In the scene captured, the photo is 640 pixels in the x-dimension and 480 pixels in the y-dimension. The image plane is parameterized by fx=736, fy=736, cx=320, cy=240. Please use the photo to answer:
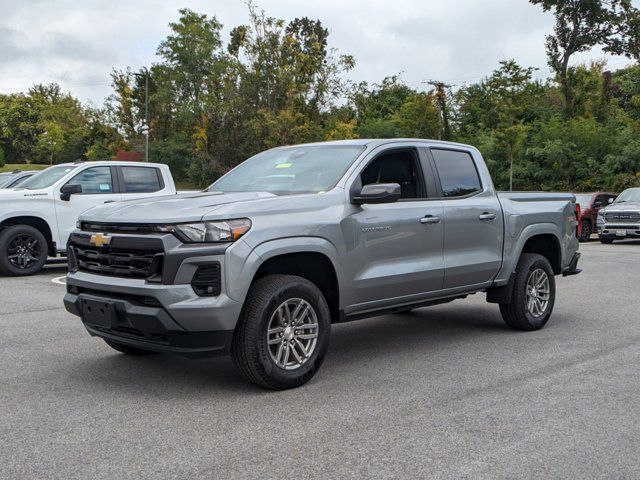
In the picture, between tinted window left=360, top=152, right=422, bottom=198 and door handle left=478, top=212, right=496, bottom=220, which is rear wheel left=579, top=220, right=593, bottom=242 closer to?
door handle left=478, top=212, right=496, bottom=220

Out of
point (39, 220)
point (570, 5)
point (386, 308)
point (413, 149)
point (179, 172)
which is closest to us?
point (386, 308)

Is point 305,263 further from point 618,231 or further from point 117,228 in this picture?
point 618,231

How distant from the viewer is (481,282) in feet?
23.7

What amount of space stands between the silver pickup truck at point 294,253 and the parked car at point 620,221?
15.4 m

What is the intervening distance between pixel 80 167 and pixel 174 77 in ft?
210

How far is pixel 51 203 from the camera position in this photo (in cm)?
1266

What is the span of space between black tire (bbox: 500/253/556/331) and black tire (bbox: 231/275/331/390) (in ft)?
9.54

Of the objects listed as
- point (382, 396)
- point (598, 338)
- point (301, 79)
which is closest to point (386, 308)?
point (382, 396)

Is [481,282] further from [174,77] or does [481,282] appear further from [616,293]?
[174,77]

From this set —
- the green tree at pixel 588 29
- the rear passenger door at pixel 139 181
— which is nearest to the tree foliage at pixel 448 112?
the green tree at pixel 588 29

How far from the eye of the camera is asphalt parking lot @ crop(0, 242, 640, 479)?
3.98m

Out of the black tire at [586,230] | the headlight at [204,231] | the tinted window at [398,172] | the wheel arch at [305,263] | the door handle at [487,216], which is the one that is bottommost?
the black tire at [586,230]

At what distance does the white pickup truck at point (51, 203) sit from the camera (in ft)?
40.8

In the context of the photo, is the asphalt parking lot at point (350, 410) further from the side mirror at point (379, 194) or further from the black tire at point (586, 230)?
the black tire at point (586, 230)
